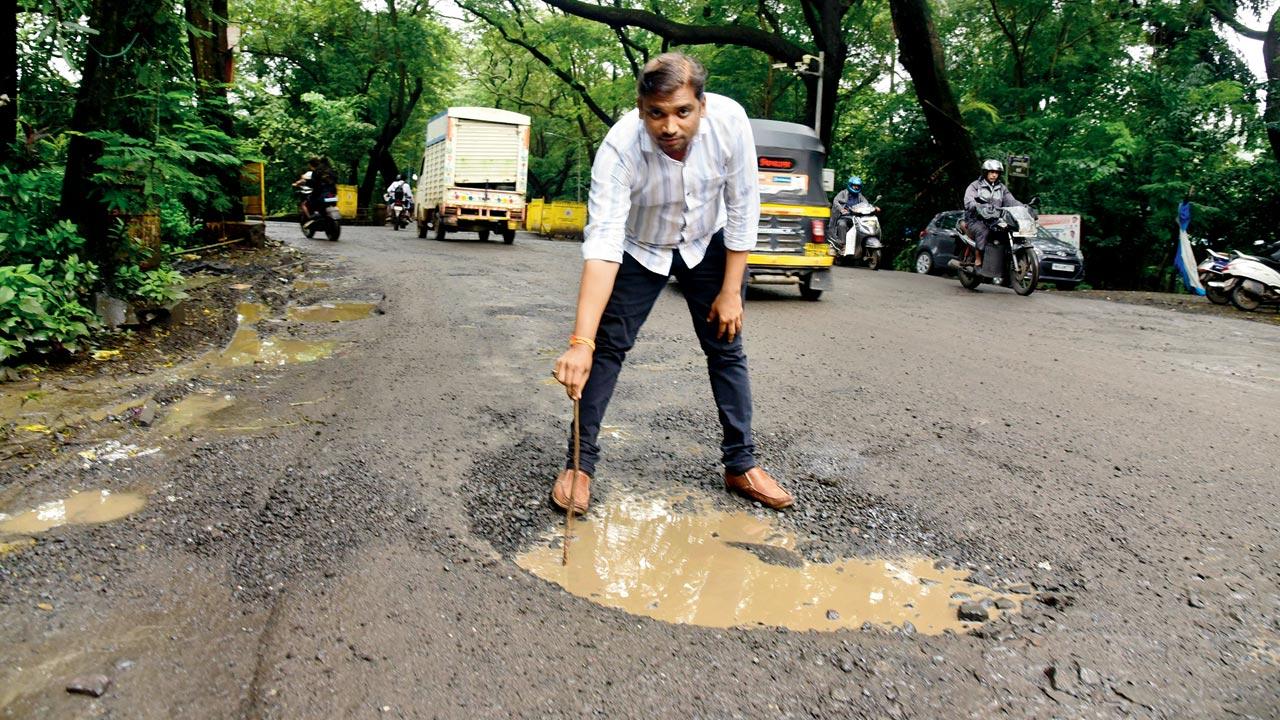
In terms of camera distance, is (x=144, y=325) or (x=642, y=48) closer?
(x=144, y=325)

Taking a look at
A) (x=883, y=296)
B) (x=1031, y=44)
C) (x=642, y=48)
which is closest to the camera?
(x=883, y=296)

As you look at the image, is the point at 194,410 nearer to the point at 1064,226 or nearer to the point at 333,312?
the point at 333,312

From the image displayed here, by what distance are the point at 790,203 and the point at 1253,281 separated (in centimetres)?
663

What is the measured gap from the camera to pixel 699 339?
3.56 metres

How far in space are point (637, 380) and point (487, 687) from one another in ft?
12.2

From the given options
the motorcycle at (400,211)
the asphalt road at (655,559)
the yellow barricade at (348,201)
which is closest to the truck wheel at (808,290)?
the asphalt road at (655,559)

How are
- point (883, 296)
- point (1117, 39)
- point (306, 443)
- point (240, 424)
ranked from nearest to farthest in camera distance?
1. point (306, 443)
2. point (240, 424)
3. point (883, 296)
4. point (1117, 39)

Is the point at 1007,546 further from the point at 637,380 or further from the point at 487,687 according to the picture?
the point at 637,380

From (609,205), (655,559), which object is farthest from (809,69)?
(655,559)

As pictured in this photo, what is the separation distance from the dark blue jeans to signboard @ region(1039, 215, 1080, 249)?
53.9 ft

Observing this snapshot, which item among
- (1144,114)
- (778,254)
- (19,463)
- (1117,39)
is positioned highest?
(1117,39)

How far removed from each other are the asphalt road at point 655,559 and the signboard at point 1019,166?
13142mm

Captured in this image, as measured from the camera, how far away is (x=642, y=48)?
30.2 meters

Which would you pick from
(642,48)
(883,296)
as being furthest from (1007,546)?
(642,48)
